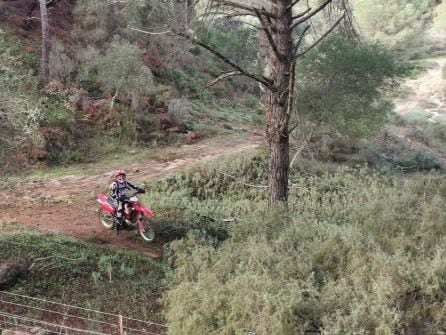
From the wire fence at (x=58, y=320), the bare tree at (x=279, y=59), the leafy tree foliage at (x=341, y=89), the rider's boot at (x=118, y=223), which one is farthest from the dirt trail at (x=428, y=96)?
the wire fence at (x=58, y=320)

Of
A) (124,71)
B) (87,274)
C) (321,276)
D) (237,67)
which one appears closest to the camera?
(321,276)

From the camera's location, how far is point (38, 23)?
2205 centimetres

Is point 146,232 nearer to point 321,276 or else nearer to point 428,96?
point 321,276

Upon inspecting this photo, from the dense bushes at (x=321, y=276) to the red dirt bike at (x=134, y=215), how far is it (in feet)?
6.00

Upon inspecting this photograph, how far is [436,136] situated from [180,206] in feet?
75.8

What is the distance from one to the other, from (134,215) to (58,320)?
3.36 m

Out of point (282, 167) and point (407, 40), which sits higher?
point (407, 40)

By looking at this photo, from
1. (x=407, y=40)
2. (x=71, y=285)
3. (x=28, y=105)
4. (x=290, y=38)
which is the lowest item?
(x=71, y=285)

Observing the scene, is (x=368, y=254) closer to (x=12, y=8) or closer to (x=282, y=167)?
(x=282, y=167)

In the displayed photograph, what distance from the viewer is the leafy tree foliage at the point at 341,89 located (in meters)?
18.9

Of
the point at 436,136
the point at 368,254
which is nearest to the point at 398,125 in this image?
the point at 436,136

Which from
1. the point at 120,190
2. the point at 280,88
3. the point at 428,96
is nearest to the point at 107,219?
the point at 120,190

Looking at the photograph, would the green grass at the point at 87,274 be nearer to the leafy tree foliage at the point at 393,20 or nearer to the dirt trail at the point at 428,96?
the dirt trail at the point at 428,96

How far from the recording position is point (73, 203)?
481 inches
